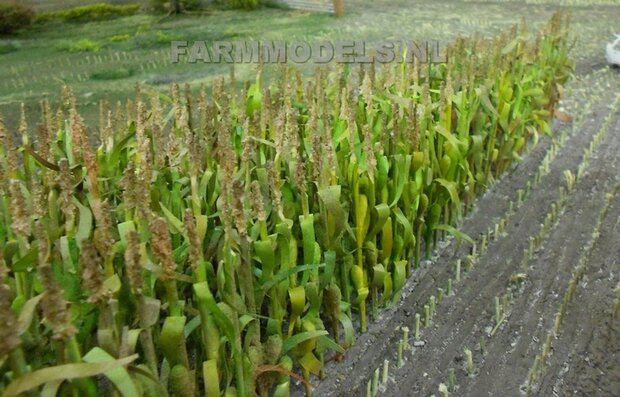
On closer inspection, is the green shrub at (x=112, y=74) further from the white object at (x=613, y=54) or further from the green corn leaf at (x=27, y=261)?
the white object at (x=613, y=54)

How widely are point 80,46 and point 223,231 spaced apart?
301 centimetres

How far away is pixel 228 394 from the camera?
1.18 meters

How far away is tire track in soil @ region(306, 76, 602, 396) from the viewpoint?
1486 mm

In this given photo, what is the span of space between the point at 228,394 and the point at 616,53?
3.64m

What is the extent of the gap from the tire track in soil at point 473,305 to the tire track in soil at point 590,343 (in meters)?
0.08

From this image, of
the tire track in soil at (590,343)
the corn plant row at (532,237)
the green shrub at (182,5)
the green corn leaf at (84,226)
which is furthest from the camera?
the green shrub at (182,5)

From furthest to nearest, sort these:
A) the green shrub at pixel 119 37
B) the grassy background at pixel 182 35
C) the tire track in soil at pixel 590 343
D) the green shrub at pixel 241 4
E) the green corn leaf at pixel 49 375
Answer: the green shrub at pixel 241 4, the green shrub at pixel 119 37, the grassy background at pixel 182 35, the tire track in soil at pixel 590 343, the green corn leaf at pixel 49 375

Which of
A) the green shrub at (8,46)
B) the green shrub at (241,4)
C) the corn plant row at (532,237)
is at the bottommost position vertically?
the corn plant row at (532,237)

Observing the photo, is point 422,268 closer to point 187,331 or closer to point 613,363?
point 613,363

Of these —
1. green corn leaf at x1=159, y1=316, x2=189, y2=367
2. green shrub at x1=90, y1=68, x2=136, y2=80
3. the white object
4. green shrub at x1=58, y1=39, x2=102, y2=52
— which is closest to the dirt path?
green corn leaf at x1=159, y1=316, x2=189, y2=367

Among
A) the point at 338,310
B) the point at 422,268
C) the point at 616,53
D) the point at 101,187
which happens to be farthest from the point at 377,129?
the point at 616,53

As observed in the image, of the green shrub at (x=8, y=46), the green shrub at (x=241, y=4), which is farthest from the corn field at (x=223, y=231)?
the green shrub at (x=241, y=4)

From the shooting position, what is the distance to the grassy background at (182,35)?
128 inches

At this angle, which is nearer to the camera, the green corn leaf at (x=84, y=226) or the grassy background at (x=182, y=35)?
the green corn leaf at (x=84, y=226)
